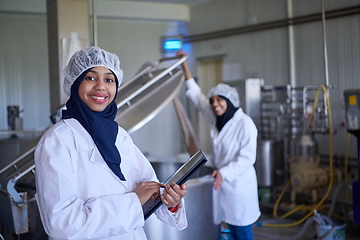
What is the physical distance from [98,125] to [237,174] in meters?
1.55

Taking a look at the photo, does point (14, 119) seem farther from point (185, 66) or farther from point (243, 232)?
point (243, 232)

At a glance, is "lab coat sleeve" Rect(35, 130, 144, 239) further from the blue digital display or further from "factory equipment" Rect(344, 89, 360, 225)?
the blue digital display

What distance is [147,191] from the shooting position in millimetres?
1349

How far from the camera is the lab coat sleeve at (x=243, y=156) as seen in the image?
2.69m

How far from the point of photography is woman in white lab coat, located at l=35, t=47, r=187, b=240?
119cm

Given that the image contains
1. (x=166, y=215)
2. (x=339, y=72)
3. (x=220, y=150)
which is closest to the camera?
(x=166, y=215)

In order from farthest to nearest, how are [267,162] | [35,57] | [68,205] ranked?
[35,57]
[267,162]
[68,205]

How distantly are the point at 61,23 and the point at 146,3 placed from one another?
354cm

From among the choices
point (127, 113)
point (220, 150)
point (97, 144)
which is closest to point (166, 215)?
point (97, 144)

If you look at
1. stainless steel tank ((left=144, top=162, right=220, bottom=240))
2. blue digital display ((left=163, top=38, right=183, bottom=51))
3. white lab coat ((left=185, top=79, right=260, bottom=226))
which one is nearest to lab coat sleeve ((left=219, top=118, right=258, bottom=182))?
white lab coat ((left=185, top=79, right=260, bottom=226))

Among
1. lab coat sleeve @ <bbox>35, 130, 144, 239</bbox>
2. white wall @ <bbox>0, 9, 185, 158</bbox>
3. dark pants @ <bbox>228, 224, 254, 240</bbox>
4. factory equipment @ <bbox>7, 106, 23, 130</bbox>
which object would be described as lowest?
dark pants @ <bbox>228, 224, 254, 240</bbox>

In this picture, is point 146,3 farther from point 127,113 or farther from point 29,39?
point 127,113

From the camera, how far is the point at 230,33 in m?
6.49

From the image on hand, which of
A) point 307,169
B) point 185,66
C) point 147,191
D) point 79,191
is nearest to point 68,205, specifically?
point 79,191
